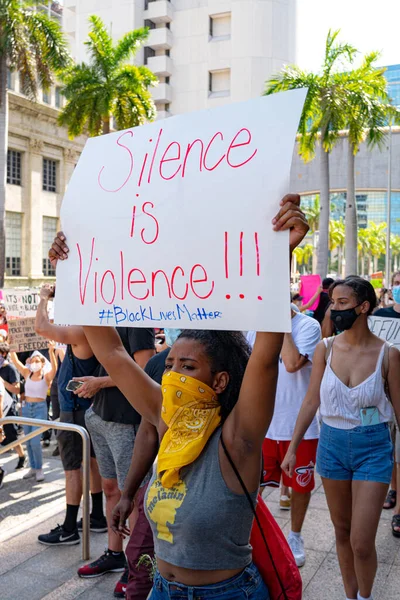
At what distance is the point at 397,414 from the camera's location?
135 inches

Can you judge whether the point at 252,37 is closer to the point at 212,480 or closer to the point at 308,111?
the point at 308,111

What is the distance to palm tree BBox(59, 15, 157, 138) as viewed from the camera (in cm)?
2600

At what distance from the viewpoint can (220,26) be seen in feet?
177

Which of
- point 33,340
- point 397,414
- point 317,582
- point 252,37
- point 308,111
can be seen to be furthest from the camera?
point 252,37

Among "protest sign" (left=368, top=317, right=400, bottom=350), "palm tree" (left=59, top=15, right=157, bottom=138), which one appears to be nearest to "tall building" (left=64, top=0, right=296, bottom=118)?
"palm tree" (left=59, top=15, right=157, bottom=138)

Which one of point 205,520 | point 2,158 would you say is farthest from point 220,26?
point 205,520

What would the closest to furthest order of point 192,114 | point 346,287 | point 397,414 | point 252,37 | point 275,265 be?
point 275,265, point 192,114, point 397,414, point 346,287, point 252,37

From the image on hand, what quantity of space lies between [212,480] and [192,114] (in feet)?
3.99

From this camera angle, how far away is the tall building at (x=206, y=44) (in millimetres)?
51312

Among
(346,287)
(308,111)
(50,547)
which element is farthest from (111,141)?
(308,111)

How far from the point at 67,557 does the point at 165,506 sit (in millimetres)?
2964

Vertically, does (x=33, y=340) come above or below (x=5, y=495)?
above

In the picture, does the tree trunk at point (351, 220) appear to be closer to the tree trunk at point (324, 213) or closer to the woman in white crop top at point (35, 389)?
the tree trunk at point (324, 213)

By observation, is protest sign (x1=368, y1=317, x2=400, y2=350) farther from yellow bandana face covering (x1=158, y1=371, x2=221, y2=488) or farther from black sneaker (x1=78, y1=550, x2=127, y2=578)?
yellow bandana face covering (x1=158, y1=371, x2=221, y2=488)
